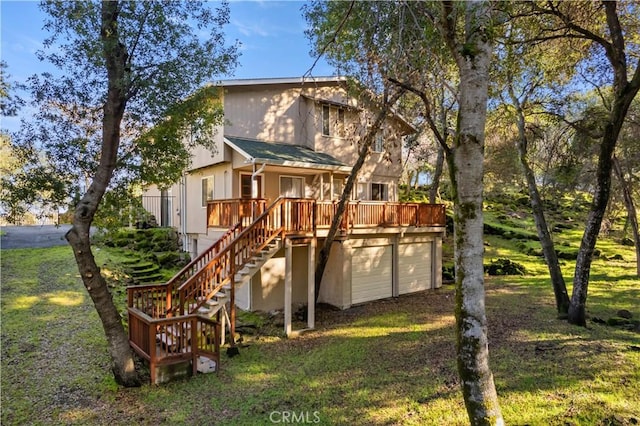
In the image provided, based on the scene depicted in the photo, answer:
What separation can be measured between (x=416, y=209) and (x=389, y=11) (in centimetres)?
959

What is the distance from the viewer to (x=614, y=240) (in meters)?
28.5

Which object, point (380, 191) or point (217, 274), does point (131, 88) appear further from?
point (380, 191)

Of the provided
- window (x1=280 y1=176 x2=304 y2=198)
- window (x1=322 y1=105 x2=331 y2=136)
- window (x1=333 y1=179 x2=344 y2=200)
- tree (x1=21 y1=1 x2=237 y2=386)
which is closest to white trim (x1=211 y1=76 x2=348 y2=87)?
window (x1=322 y1=105 x2=331 y2=136)

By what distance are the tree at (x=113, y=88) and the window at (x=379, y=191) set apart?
10.4m

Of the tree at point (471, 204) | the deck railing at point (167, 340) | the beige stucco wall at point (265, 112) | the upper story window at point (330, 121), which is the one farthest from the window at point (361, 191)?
the tree at point (471, 204)

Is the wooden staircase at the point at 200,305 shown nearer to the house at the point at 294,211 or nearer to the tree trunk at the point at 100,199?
the house at the point at 294,211

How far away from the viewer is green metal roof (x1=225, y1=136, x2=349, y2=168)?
11.8 m

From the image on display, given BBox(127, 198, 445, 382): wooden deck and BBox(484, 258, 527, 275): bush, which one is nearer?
BBox(127, 198, 445, 382): wooden deck

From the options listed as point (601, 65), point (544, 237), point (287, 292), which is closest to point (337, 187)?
point (287, 292)

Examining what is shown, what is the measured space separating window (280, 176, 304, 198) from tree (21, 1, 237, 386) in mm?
6227

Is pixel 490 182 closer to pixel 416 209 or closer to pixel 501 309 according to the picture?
pixel 416 209

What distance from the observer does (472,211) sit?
4.42 metres

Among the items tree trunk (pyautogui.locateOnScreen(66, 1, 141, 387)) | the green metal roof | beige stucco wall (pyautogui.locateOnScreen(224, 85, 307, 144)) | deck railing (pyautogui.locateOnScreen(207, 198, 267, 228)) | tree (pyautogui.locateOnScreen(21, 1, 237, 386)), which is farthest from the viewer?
beige stucco wall (pyautogui.locateOnScreen(224, 85, 307, 144))

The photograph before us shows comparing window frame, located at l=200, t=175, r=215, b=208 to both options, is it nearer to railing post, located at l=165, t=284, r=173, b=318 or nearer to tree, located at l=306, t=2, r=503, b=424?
railing post, located at l=165, t=284, r=173, b=318
